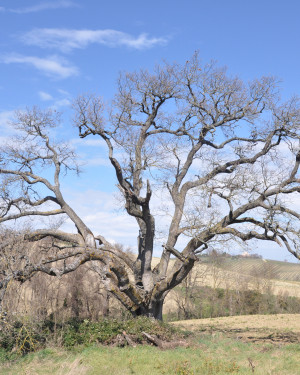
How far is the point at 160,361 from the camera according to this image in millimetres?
12320

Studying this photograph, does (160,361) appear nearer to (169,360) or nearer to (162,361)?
(162,361)

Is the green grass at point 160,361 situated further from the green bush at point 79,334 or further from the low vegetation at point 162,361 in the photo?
the green bush at point 79,334

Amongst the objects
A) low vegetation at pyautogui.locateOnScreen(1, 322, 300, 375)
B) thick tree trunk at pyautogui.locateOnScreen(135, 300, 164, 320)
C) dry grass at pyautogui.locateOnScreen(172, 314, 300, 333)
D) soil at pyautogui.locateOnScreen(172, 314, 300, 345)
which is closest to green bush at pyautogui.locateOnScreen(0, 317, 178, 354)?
low vegetation at pyautogui.locateOnScreen(1, 322, 300, 375)

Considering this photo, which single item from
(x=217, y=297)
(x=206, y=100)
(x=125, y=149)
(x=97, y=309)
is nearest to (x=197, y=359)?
(x=125, y=149)

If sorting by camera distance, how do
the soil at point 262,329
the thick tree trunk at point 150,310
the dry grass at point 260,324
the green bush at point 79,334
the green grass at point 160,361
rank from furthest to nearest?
the dry grass at point 260,324
the thick tree trunk at point 150,310
the soil at point 262,329
the green bush at point 79,334
the green grass at point 160,361

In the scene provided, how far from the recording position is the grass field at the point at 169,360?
38.1ft

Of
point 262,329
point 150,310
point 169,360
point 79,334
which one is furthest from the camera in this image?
point 262,329

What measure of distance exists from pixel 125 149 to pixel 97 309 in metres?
10.1

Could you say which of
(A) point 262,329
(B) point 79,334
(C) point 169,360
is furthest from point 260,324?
(C) point 169,360

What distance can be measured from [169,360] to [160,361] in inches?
11.2

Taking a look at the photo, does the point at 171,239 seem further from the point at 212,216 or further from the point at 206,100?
the point at 206,100

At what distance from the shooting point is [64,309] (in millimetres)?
24281

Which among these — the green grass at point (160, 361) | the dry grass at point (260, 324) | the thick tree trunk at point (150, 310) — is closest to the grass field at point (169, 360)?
the green grass at point (160, 361)

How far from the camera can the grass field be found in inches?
457
